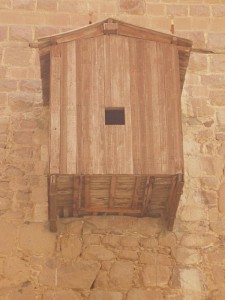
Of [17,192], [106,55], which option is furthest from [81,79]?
[17,192]

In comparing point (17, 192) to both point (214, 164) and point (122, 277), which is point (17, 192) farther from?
point (214, 164)

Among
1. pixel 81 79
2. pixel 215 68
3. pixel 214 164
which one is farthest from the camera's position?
pixel 215 68

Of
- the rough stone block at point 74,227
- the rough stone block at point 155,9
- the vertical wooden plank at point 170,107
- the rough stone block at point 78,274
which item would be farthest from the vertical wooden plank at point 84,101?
the rough stone block at point 155,9

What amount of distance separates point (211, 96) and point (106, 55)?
160 cm

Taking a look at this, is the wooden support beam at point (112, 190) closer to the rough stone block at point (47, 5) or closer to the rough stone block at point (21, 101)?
the rough stone block at point (21, 101)

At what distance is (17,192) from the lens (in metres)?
6.74

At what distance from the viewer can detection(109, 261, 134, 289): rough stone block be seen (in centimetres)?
628

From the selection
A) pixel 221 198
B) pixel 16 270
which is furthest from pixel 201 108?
pixel 16 270

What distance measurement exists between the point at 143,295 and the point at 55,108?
1.83 m

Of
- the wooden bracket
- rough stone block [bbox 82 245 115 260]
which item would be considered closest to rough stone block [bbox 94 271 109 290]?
rough stone block [bbox 82 245 115 260]

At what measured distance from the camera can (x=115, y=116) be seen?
625cm

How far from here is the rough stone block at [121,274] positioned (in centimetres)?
628

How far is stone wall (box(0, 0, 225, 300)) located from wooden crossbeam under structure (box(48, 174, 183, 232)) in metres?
0.17

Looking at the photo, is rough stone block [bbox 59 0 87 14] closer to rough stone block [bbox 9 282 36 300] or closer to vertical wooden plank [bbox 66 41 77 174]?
vertical wooden plank [bbox 66 41 77 174]
